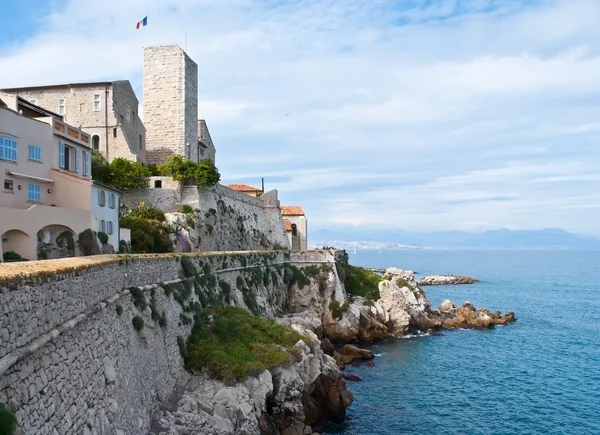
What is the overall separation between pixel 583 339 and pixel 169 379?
43.9 metres

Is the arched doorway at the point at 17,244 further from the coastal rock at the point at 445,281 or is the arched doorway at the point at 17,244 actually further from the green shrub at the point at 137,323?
the coastal rock at the point at 445,281

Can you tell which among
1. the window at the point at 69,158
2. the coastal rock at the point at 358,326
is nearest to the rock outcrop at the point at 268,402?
the window at the point at 69,158

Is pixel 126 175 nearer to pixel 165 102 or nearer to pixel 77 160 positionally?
pixel 165 102

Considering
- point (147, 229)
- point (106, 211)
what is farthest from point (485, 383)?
point (106, 211)

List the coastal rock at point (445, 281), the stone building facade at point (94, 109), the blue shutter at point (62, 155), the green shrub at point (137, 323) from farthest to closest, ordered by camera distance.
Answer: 1. the coastal rock at point (445, 281)
2. the stone building facade at point (94, 109)
3. the blue shutter at point (62, 155)
4. the green shrub at point (137, 323)

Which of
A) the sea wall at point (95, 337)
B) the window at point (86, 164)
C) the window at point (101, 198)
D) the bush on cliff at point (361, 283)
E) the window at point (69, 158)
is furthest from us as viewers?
the bush on cliff at point (361, 283)

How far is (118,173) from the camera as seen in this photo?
134 feet

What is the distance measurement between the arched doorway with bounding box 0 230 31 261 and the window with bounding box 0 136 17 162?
332 centimetres

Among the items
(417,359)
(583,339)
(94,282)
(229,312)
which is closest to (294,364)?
(229,312)

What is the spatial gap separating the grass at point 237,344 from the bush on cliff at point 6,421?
12853 millimetres

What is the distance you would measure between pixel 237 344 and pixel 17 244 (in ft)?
33.5

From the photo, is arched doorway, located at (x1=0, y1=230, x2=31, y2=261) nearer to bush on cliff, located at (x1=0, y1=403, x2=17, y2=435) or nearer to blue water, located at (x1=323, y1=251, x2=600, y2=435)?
bush on cliff, located at (x1=0, y1=403, x2=17, y2=435)

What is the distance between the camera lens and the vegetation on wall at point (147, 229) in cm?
3397

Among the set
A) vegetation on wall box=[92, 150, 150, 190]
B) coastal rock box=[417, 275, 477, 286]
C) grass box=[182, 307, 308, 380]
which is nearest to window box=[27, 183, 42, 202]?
grass box=[182, 307, 308, 380]
